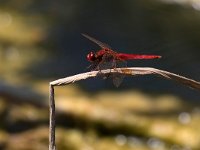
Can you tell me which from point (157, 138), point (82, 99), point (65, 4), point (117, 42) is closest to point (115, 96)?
point (82, 99)

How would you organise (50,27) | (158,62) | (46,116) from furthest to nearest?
(50,27) < (158,62) < (46,116)

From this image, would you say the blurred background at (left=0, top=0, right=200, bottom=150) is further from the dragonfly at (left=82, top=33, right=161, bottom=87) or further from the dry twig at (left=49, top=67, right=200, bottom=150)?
the dry twig at (left=49, top=67, right=200, bottom=150)

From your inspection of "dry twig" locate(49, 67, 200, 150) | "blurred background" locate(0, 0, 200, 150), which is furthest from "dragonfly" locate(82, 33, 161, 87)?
"blurred background" locate(0, 0, 200, 150)

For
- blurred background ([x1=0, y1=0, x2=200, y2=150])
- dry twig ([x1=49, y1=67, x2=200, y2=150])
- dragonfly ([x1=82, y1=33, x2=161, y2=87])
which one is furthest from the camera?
blurred background ([x1=0, y1=0, x2=200, y2=150])

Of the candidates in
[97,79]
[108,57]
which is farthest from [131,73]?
[97,79]

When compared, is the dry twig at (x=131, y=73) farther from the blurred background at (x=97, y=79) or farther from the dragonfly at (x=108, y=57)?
the blurred background at (x=97, y=79)

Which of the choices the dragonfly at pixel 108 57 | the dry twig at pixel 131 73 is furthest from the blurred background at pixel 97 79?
the dry twig at pixel 131 73

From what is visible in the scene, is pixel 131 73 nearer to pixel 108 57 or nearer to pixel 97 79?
pixel 108 57

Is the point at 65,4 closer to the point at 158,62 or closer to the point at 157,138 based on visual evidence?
the point at 158,62
